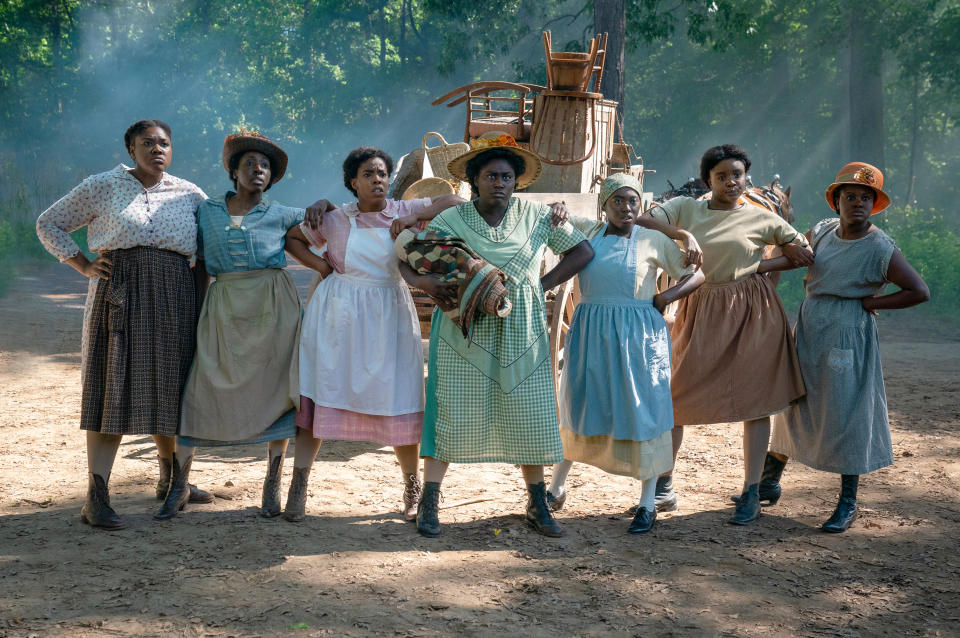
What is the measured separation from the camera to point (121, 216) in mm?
4160

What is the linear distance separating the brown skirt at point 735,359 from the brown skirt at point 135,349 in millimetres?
2558

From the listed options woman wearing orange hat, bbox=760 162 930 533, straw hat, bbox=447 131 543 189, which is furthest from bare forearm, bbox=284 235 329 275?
woman wearing orange hat, bbox=760 162 930 533

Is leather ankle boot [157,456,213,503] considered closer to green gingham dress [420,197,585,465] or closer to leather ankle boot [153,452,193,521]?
leather ankle boot [153,452,193,521]

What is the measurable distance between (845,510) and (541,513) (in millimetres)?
1575

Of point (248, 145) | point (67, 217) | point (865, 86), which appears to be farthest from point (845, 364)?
point (865, 86)

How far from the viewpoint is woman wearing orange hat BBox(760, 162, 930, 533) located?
14.4 feet

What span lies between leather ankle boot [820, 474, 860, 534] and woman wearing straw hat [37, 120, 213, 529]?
331 cm

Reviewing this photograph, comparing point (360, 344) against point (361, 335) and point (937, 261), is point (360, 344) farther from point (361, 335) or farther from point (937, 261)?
point (937, 261)

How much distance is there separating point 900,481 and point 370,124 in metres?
37.7

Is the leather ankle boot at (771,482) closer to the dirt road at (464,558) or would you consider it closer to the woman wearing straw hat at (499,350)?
the dirt road at (464,558)

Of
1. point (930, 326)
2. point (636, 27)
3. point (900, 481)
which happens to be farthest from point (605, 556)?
point (636, 27)

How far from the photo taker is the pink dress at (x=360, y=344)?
4.21m

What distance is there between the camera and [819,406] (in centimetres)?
450

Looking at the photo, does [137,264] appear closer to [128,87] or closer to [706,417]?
[706,417]
